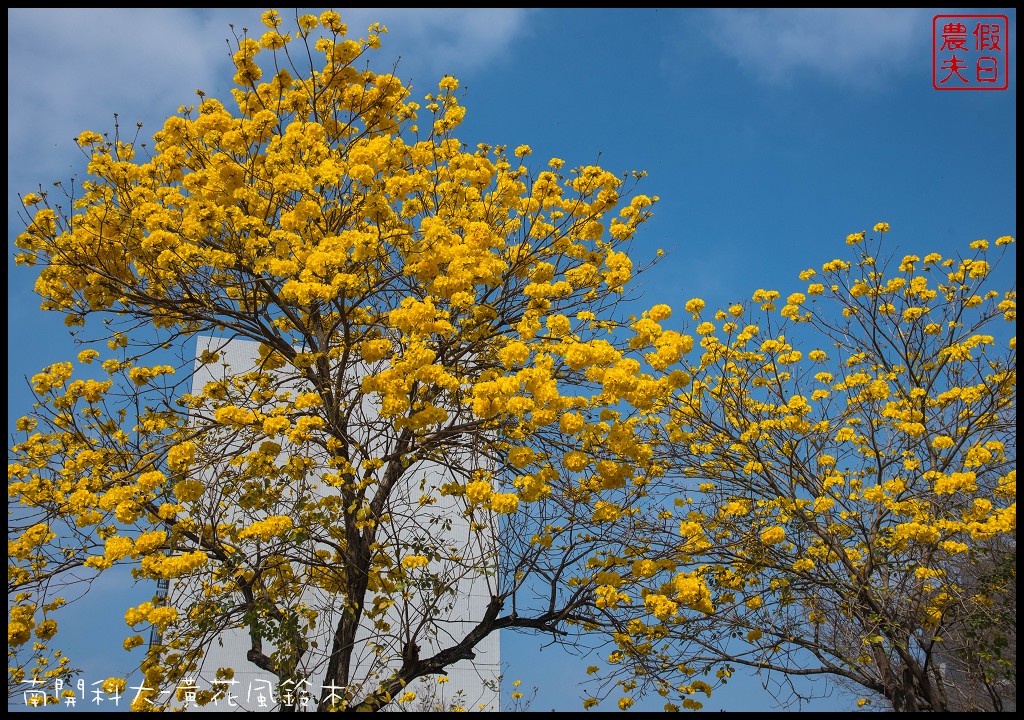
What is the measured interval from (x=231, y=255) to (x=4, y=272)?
1.68m

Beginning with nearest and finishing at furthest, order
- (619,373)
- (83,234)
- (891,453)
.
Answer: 1. (619,373)
2. (83,234)
3. (891,453)

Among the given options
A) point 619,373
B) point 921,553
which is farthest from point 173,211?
point 921,553

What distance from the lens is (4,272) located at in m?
5.69

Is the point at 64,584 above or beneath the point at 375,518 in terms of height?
beneath

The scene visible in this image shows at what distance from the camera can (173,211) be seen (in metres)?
5.70

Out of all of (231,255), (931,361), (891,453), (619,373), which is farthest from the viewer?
(931,361)

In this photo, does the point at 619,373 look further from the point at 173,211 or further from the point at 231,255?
the point at 173,211

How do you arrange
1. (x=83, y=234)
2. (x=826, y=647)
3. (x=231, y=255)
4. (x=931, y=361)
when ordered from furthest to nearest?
(x=931, y=361) < (x=826, y=647) < (x=83, y=234) < (x=231, y=255)

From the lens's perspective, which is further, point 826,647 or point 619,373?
point 826,647

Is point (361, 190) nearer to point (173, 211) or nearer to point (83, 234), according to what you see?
point (173, 211)

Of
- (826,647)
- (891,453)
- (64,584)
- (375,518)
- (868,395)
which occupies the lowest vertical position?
(826,647)

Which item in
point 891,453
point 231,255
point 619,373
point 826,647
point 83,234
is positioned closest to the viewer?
point 619,373

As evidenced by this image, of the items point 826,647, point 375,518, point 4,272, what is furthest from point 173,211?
point 826,647

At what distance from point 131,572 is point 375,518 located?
1884 millimetres
